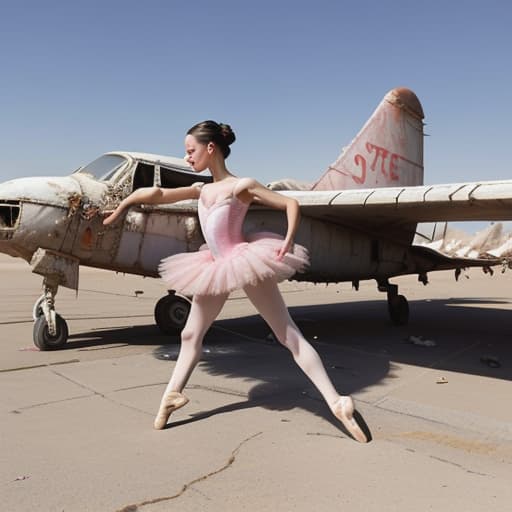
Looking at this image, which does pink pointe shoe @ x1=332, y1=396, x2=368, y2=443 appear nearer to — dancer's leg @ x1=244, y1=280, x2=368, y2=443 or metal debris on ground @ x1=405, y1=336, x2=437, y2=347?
dancer's leg @ x1=244, y1=280, x2=368, y2=443

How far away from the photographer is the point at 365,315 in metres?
12.3

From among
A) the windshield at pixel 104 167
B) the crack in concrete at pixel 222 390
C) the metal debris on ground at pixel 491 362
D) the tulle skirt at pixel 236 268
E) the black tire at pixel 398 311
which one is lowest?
the black tire at pixel 398 311

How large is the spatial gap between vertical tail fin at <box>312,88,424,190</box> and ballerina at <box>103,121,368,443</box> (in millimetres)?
5764

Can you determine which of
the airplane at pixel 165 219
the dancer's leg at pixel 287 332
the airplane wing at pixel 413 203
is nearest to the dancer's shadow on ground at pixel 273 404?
the dancer's leg at pixel 287 332

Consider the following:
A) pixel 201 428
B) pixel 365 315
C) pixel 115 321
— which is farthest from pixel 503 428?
pixel 365 315

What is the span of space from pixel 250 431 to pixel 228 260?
1.24m

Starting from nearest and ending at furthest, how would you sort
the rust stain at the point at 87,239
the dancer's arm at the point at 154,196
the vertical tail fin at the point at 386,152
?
the dancer's arm at the point at 154,196
the rust stain at the point at 87,239
the vertical tail fin at the point at 386,152

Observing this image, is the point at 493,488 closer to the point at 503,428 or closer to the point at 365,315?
the point at 503,428

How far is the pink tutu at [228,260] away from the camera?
10.9 feet

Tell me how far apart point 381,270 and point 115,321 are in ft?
18.1

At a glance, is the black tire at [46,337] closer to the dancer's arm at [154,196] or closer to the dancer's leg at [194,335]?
the dancer's arm at [154,196]

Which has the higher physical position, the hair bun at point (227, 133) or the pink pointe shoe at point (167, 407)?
the hair bun at point (227, 133)

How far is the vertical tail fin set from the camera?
9.55 meters

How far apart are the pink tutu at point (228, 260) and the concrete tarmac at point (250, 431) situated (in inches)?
42.2
